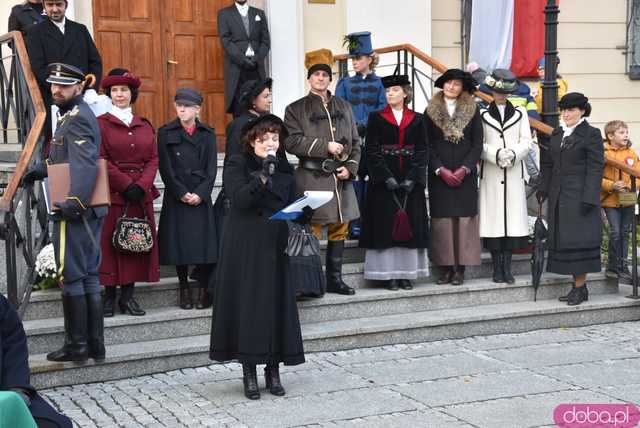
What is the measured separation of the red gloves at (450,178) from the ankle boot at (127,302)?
2.70 m

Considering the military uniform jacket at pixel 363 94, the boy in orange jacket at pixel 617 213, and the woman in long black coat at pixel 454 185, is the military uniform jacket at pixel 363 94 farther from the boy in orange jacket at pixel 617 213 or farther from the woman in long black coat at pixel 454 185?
the boy in orange jacket at pixel 617 213

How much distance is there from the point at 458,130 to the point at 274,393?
317 cm

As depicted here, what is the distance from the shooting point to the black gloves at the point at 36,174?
669 centimetres

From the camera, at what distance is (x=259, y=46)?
10531mm

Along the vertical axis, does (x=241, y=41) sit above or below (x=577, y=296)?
above

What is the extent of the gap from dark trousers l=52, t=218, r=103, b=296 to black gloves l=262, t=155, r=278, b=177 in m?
1.25

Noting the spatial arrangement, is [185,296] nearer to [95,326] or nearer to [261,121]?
[95,326]

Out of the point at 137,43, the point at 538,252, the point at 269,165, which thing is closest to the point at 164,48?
the point at 137,43

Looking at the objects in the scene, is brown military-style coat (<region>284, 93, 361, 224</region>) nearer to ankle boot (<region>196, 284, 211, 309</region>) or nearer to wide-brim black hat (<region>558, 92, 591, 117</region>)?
ankle boot (<region>196, 284, 211, 309</region>)

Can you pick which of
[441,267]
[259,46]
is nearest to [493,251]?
[441,267]

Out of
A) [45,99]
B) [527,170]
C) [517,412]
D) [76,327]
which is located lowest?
[517,412]

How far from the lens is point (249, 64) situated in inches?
409

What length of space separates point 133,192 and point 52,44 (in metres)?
1.85

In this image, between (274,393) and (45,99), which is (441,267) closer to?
(274,393)
